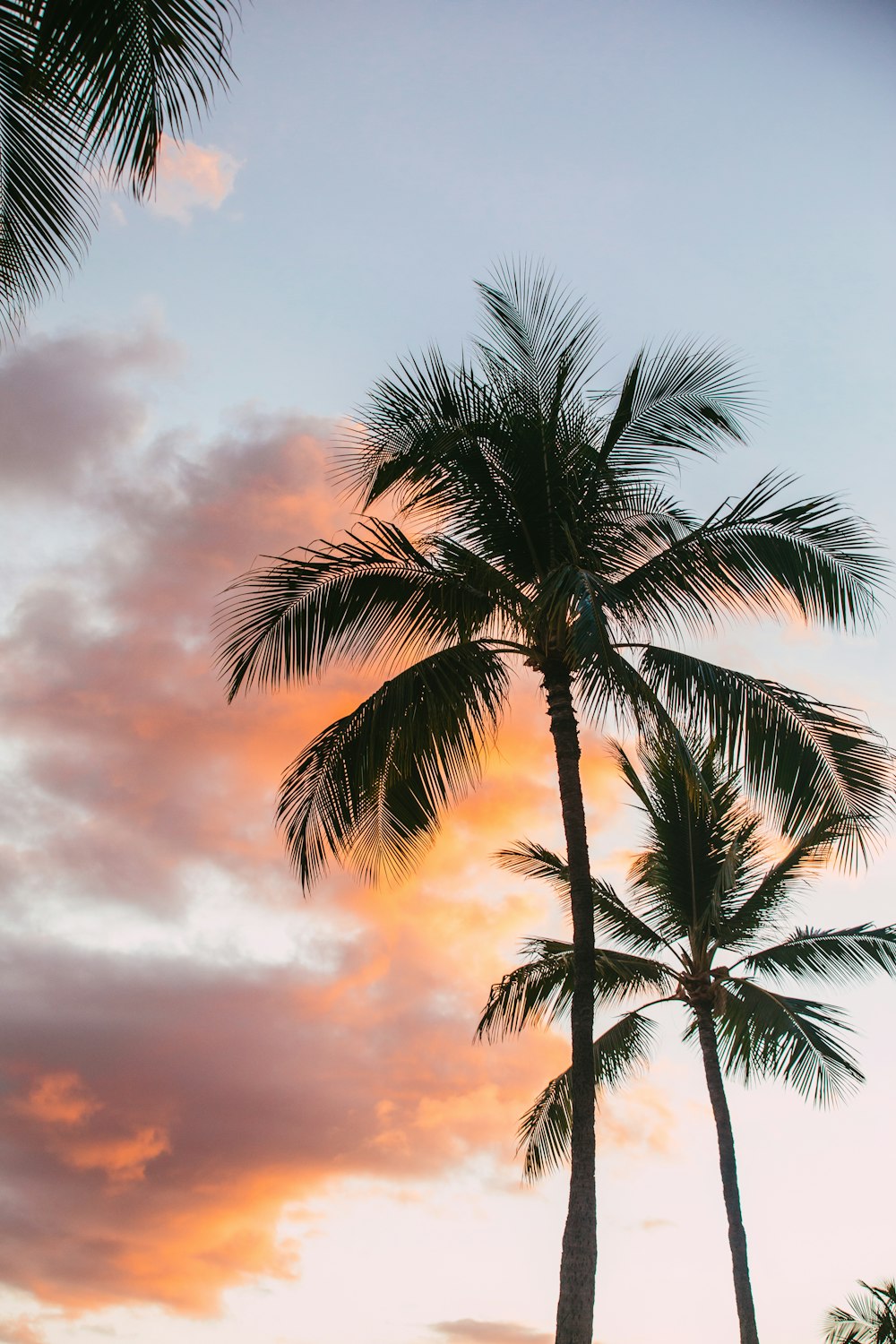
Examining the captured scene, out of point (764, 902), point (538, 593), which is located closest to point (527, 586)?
point (538, 593)

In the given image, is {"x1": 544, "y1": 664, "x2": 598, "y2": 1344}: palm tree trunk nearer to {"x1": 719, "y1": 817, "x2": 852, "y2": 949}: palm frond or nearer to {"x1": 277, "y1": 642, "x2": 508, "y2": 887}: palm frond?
{"x1": 277, "y1": 642, "x2": 508, "y2": 887}: palm frond

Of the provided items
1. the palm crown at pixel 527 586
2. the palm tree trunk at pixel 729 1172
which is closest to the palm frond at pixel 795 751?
the palm crown at pixel 527 586

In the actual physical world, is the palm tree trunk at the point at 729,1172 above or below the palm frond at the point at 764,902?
below

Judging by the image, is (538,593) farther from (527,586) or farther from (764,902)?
(764,902)

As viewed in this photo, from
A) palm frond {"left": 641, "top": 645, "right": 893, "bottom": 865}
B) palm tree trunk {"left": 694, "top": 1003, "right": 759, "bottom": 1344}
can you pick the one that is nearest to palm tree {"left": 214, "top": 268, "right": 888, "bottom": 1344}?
palm frond {"left": 641, "top": 645, "right": 893, "bottom": 865}

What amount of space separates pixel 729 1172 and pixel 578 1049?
7595 millimetres

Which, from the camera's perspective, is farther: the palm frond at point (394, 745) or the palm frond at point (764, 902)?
the palm frond at point (764, 902)

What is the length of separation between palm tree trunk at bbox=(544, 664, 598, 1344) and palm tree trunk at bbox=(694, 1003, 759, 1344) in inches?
280

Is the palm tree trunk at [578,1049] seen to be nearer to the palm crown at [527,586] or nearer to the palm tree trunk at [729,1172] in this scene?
the palm crown at [527,586]

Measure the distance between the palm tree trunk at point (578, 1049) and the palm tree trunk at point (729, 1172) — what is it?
7.12 m

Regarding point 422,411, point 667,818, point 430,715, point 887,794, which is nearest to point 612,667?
point 430,715

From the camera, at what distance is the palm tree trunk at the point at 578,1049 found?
8758mm

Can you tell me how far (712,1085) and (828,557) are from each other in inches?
339

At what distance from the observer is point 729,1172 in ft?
51.9
